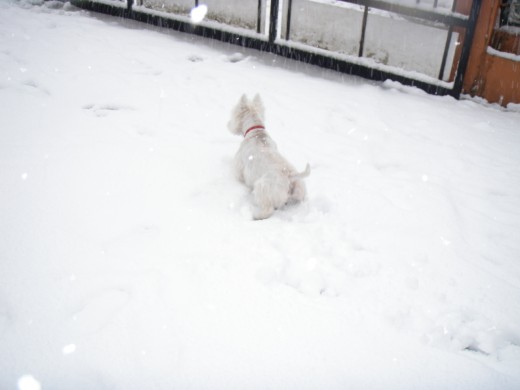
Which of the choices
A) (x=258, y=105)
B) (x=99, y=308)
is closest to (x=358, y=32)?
(x=258, y=105)

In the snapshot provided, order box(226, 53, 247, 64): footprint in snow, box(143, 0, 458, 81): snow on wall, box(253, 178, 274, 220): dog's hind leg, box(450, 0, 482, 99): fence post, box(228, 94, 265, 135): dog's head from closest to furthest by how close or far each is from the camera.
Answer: box(253, 178, 274, 220): dog's hind leg → box(228, 94, 265, 135): dog's head → box(450, 0, 482, 99): fence post → box(143, 0, 458, 81): snow on wall → box(226, 53, 247, 64): footprint in snow

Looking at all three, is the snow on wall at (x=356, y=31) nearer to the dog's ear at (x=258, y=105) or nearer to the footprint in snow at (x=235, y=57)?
the footprint in snow at (x=235, y=57)

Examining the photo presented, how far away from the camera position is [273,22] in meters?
6.88

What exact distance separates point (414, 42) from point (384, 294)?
485cm

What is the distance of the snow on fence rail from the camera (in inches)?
231

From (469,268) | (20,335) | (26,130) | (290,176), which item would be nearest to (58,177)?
(26,130)

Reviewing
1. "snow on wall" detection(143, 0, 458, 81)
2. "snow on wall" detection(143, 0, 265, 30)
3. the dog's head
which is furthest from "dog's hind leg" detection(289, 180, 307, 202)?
"snow on wall" detection(143, 0, 265, 30)

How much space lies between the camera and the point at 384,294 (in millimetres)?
2605

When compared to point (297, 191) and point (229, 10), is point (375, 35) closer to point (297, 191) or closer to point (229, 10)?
point (229, 10)

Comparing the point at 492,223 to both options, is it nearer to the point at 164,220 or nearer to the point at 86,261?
the point at 164,220

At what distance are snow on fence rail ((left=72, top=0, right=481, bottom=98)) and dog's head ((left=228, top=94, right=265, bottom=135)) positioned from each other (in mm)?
3419

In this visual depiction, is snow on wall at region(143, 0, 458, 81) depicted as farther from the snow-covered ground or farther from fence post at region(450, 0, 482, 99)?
the snow-covered ground

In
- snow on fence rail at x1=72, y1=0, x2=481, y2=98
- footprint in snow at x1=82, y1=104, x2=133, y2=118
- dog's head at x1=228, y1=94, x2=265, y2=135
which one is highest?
snow on fence rail at x1=72, y1=0, x2=481, y2=98

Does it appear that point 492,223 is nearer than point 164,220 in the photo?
No
